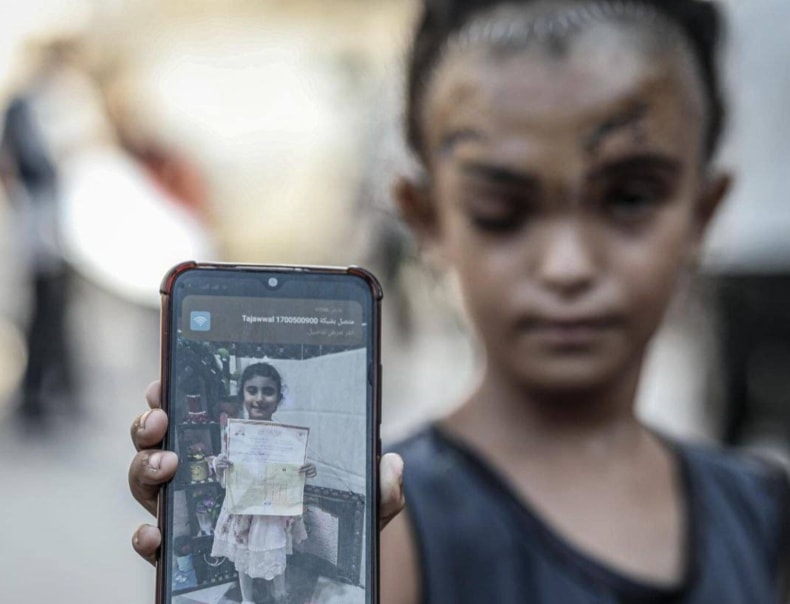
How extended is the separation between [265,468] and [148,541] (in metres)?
0.11

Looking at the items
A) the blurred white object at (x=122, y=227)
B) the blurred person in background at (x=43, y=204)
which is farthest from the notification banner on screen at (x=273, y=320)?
the blurred white object at (x=122, y=227)

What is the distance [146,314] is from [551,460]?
3.90m

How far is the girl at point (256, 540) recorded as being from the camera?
32.4 inches

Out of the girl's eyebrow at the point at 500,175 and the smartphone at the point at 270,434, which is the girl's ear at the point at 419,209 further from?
the smartphone at the point at 270,434

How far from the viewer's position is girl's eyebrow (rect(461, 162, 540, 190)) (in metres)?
1.28

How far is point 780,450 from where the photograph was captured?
11.6 feet

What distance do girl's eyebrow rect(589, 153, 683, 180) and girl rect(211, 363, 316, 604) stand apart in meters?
0.61

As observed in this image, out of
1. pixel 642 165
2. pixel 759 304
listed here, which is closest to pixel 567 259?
pixel 642 165

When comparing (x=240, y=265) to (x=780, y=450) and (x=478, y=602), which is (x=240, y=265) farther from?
(x=780, y=450)

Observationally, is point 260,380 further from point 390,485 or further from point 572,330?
point 572,330

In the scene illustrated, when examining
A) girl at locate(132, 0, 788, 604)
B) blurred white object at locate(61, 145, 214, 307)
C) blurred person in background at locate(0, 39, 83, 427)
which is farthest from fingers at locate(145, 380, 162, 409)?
blurred white object at locate(61, 145, 214, 307)

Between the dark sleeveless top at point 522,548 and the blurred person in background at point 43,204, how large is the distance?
3.16 metres

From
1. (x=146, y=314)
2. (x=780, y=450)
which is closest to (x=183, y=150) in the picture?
(x=146, y=314)

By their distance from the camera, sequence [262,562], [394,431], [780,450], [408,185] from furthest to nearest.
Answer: [394,431], [780,450], [408,185], [262,562]
